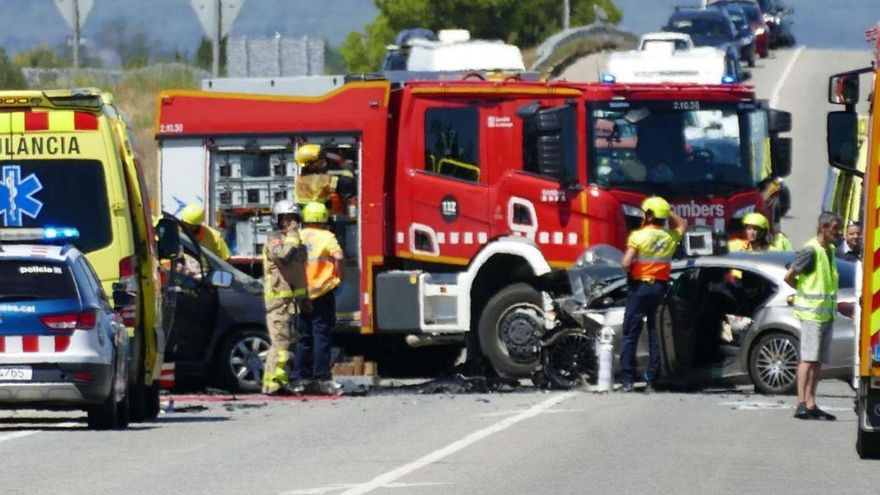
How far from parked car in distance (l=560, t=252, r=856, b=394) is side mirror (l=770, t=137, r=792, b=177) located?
1607 mm

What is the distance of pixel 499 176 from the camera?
75.0 feet

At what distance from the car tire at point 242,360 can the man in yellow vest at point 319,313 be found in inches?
22.8

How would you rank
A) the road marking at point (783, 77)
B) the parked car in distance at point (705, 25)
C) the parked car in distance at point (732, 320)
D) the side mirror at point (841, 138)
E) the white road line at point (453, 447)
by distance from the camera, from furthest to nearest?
the road marking at point (783, 77) < the parked car in distance at point (705, 25) < the parked car in distance at point (732, 320) < the side mirror at point (841, 138) < the white road line at point (453, 447)

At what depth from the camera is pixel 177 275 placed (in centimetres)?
2178

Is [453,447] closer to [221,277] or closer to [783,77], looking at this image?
[221,277]

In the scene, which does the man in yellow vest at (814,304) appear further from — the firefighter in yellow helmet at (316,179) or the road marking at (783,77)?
the road marking at (783,77)

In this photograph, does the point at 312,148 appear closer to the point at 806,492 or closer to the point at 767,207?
the point at 767,207

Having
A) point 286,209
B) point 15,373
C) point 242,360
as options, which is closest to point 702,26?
point 242,360

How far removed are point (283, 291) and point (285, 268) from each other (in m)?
0.21

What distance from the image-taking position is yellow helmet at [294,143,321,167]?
76.1ft

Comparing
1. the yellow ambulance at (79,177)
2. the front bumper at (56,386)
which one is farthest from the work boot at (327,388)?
the front bumper at (56,386)

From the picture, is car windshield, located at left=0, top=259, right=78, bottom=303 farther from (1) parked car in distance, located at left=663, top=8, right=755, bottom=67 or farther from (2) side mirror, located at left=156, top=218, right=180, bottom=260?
(1) parked car in distance, located at left=663, top=8, right=755, bottom=67

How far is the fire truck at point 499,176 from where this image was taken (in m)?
22.5

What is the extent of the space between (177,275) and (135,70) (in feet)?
110
